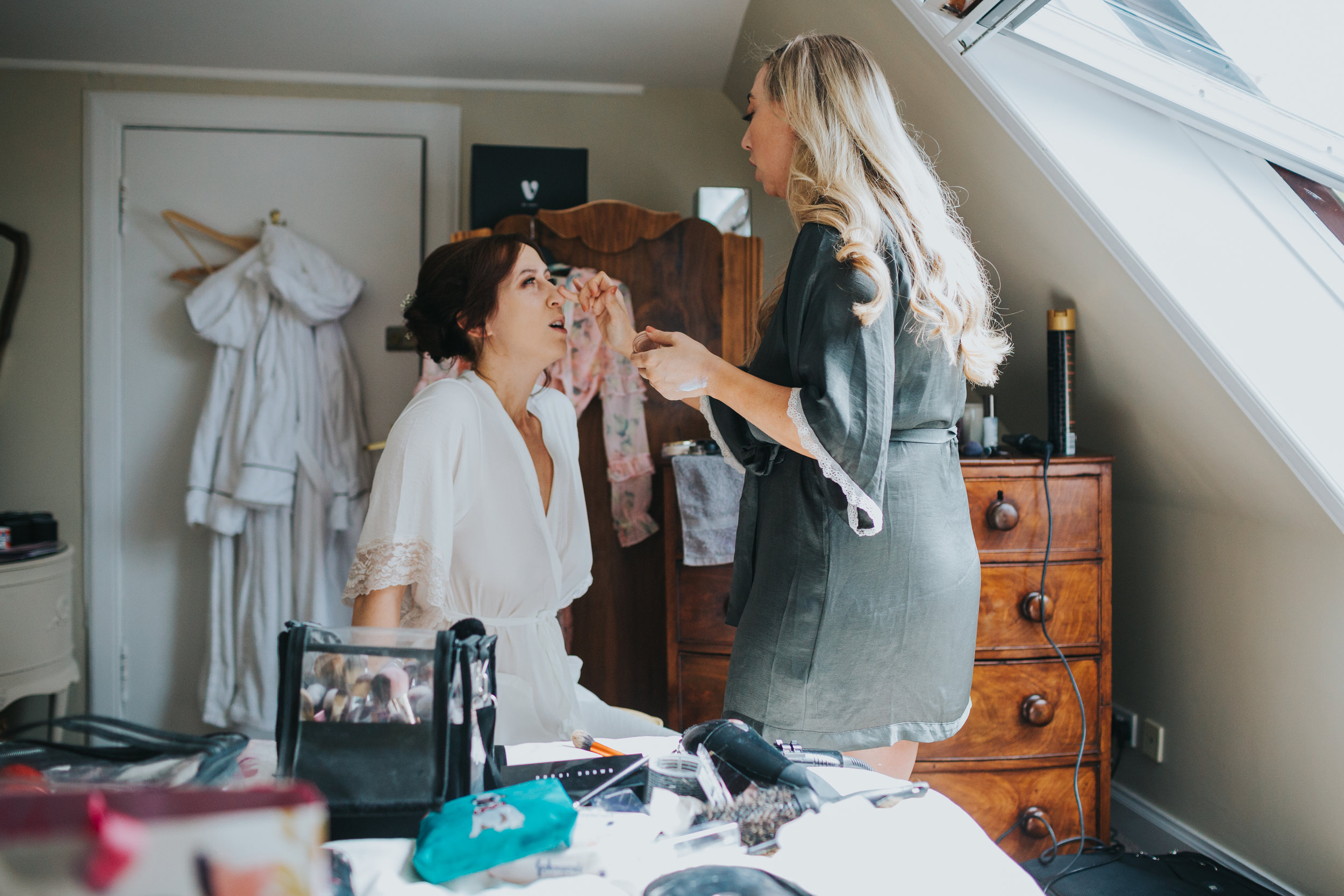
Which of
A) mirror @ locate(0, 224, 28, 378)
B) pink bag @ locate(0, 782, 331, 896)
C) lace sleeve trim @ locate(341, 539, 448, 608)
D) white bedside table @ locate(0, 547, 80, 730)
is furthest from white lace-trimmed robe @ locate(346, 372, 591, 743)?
mirror @ locate(0, 224, 28, 378)

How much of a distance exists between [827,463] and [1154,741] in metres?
1.62

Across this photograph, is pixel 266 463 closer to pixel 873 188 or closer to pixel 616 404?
pixel 616 404

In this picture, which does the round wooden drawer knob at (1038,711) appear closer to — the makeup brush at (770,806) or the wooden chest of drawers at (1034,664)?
the wooden chest of drawers at (1034,664)

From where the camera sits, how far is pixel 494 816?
2.02 feet

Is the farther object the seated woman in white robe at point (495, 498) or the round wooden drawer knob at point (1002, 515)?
the round wooden drawer knob at point (1002, 515)

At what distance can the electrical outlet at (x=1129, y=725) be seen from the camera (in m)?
2.12

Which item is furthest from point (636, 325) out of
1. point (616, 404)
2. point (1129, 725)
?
point (1129, 725)

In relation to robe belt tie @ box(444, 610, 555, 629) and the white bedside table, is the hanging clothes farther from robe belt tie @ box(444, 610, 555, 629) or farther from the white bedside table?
robe belt tie @ box(444, 610, 555, 629)

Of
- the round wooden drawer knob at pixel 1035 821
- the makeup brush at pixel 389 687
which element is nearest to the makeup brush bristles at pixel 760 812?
the makeup brush at pixel 389 687

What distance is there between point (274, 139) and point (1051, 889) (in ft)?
10.6

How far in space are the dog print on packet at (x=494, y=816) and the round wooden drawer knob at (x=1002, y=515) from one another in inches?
58.2

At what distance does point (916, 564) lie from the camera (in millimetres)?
1146

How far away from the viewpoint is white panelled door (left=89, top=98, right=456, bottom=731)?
2748 mm

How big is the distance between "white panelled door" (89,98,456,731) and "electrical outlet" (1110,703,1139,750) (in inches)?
108
